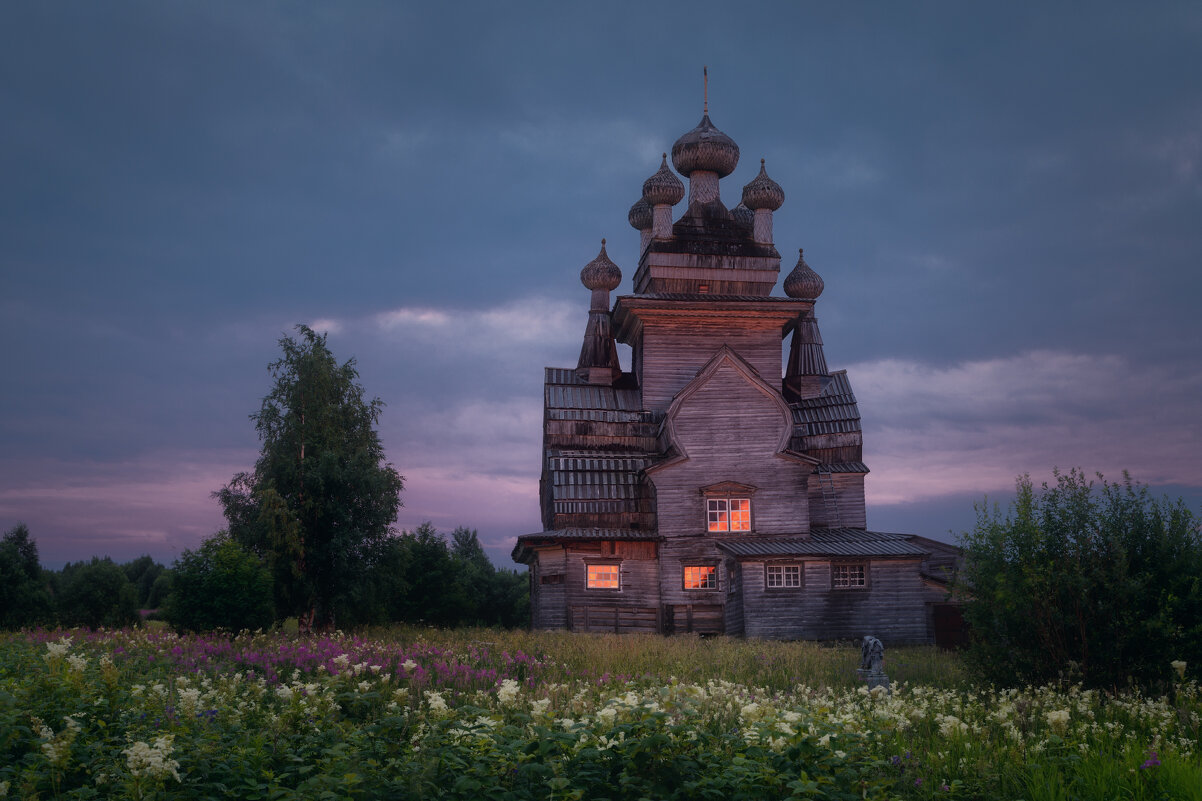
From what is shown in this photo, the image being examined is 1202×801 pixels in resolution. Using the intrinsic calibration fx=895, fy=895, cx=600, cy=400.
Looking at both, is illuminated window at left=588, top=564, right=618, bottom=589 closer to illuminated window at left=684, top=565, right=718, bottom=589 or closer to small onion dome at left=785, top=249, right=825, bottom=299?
illuminated window at left=684, top=565, right=718, bottom=589

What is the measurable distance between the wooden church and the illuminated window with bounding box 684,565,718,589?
53mm

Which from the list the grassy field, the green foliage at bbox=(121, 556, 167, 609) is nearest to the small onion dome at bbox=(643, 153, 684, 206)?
the grassy field

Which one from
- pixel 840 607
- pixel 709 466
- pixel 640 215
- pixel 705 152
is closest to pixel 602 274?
→ pixel 640 215

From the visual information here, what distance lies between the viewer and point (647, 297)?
120 feet

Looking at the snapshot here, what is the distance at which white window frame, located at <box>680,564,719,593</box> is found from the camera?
110 ft

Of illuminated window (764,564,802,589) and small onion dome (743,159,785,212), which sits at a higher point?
small onion dome (743,159,785,212)

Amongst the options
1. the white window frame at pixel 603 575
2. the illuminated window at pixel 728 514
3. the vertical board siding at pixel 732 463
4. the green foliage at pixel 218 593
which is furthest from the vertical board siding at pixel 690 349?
the green foliage at pixel 218 593

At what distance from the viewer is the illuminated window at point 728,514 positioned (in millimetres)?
34188

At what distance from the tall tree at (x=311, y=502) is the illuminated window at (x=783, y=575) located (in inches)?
575

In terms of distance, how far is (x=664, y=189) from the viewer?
39125mm

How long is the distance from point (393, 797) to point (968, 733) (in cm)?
757

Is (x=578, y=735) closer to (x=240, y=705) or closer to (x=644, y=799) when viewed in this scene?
(x=644, y=799)

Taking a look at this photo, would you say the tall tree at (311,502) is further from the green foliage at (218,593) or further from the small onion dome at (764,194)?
the small onion dome at (764,194)

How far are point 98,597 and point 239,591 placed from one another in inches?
782
